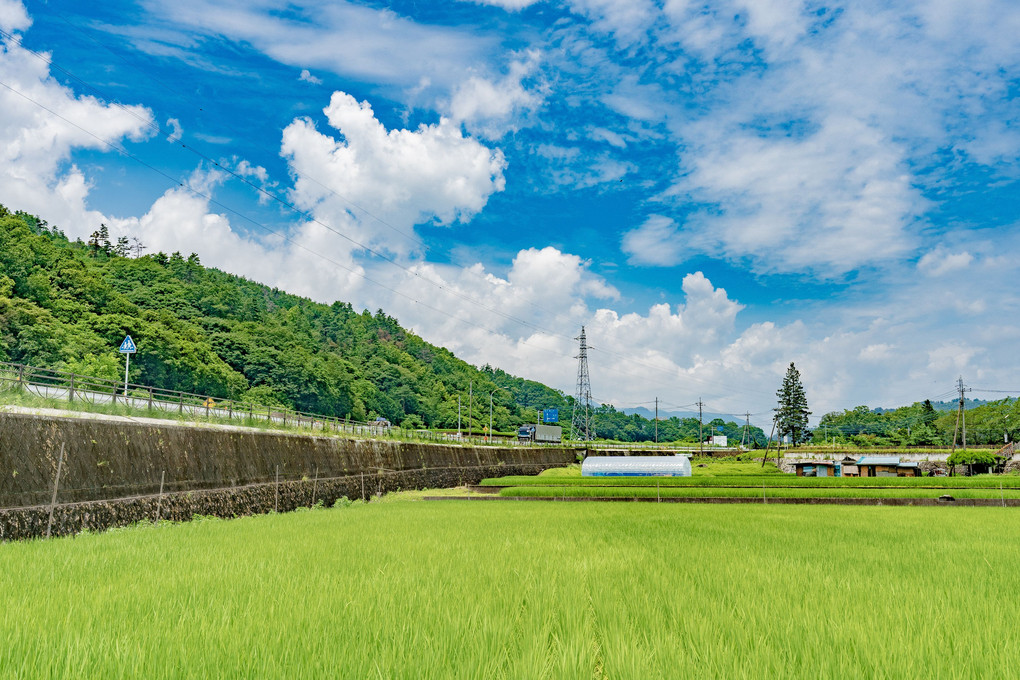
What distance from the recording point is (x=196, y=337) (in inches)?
3278

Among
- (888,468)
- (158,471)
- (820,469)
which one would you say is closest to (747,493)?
(158,471)

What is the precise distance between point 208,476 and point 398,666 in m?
20.9

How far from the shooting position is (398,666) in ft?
14.2

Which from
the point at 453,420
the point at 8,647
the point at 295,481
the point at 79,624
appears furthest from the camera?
the point at 453,420

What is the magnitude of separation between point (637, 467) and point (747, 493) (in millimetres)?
22592

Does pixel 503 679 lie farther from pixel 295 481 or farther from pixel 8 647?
pixel 295 481

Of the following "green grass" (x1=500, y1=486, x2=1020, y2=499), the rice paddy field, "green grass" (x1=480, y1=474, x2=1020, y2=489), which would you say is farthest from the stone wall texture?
"green grass" (x1=480, y1=474, x2=1020, y2=489)

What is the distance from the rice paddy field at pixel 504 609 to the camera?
177 inches

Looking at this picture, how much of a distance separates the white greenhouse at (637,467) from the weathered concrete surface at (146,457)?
87.4 ft

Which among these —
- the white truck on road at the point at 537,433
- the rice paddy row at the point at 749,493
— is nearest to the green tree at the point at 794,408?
the white truck on road at the point at 537,433

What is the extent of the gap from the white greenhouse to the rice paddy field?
42.6m

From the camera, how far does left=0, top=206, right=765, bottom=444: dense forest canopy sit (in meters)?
59.6

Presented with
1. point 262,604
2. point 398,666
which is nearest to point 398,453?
point 262,604

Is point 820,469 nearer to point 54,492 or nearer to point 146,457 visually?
point 146,457
